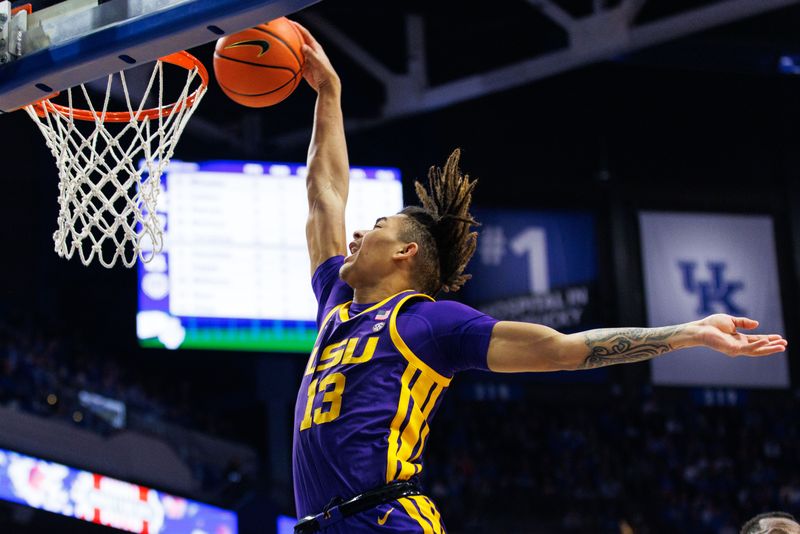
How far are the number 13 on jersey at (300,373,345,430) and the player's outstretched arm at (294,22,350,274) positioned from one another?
2.32 ft

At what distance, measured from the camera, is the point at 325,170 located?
410cm

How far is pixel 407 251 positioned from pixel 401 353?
0.41m

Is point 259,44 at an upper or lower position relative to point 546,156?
lower

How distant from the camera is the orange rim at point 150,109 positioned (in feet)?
13.9

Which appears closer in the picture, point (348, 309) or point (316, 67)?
point (348, 309)

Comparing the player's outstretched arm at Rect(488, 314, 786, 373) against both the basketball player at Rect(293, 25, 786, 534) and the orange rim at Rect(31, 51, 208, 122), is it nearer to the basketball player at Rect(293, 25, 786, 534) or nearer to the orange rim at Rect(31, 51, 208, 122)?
the basketball player at Rect(293, 25, 786, 534)

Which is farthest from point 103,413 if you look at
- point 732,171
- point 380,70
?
point 732,171

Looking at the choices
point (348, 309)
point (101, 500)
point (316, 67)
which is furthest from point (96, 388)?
point (348, 309)

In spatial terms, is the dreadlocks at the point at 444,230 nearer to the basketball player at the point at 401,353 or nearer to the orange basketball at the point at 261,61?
the basketball player at the point at 401,353

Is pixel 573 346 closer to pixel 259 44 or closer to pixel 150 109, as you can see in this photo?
pixel 259 44

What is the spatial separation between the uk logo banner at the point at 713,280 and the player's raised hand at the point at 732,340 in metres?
12.6

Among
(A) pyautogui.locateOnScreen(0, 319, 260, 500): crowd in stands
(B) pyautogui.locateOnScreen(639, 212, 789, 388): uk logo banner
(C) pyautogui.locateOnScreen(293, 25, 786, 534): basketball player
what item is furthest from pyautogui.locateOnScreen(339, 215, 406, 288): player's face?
(B) pyautogui.locateOnScreen(639, 212, 789, 388): uk logo banner


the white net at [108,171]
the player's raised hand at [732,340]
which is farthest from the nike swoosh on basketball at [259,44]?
the player's raised hand at [732,340]

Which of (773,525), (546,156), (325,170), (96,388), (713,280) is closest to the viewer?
(773,525)
